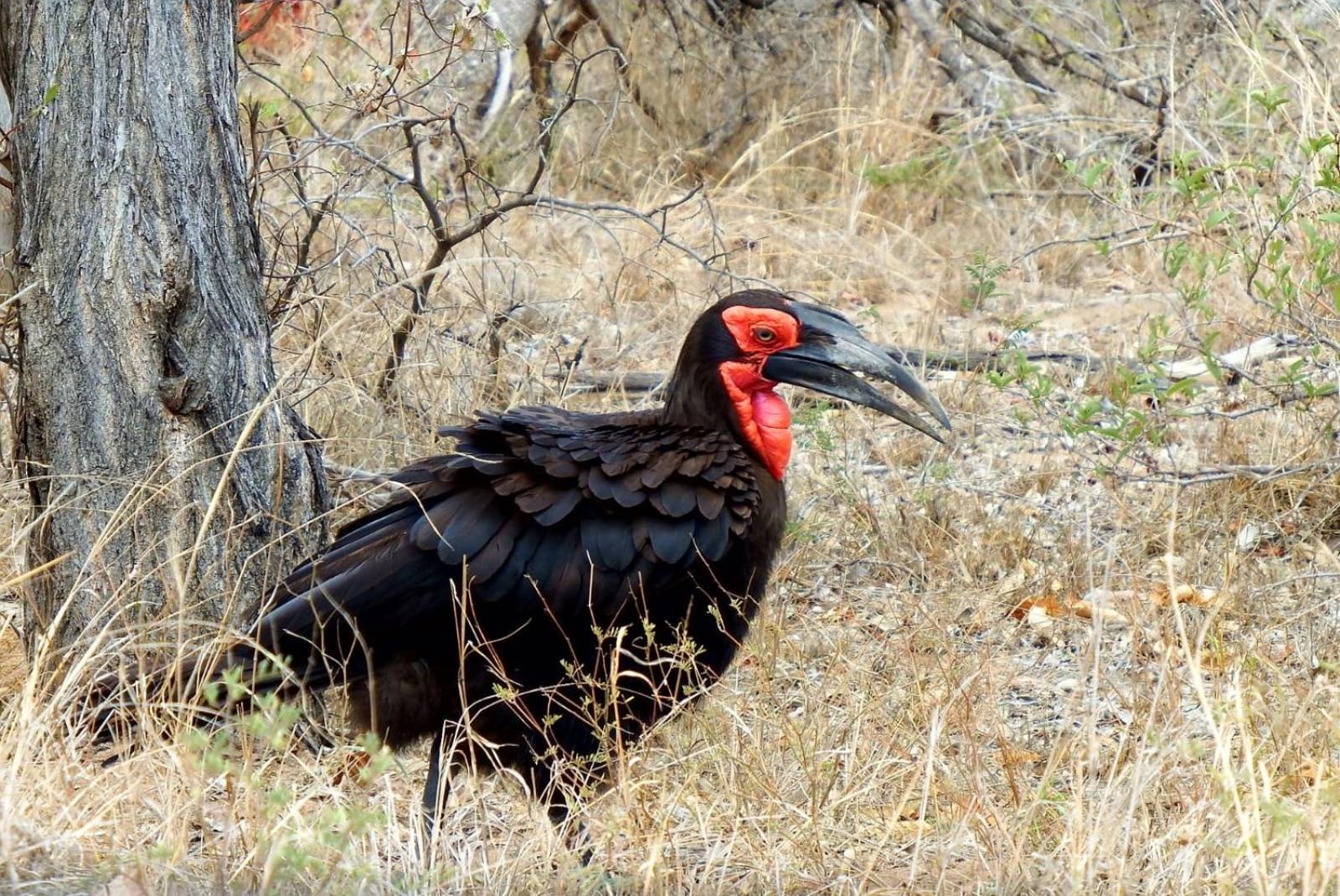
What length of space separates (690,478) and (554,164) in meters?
4.17

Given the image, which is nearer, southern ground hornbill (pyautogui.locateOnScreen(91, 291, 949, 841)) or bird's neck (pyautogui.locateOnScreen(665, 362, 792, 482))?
southern ground hornbill (pyautogui.locateOnScreen(91, 291, 949, 841))

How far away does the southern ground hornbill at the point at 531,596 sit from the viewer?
10.00 feet

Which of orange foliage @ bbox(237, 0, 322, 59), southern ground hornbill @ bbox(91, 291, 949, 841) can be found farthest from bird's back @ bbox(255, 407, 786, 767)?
orange foliage @ bbox(237, 0, 322, 59)

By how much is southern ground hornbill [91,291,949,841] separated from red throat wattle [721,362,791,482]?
88 millimetres

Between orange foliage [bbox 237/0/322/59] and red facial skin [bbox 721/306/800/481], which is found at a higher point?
orange foliage [bbox 237/0/322/59]

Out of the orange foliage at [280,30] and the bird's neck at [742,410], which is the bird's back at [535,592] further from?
the orange foliage at [280,30]

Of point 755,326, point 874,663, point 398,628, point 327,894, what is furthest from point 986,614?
point 327,894

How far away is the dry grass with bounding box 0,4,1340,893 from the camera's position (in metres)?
2.59

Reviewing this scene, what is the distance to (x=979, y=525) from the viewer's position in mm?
4516

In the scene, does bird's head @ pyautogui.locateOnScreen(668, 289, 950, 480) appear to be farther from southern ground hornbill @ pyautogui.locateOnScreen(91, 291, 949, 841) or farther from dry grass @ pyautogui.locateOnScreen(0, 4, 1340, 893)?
dry grass @ pyautogui.locateOnScreen(0, 4, 1340, 893)

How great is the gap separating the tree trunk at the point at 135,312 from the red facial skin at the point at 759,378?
93cm

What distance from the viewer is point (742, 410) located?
11.0 feet

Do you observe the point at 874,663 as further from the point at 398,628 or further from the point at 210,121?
the point at 210,121

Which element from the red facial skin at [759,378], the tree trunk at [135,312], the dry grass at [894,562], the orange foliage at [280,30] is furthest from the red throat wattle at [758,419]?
the orange foliage at [280,30]
